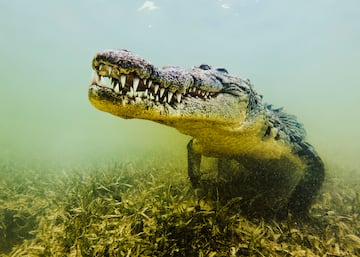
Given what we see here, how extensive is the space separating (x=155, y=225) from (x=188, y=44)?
153 feet

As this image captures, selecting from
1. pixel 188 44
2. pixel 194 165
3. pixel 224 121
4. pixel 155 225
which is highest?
pixel 188 44

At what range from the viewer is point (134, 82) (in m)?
2.17

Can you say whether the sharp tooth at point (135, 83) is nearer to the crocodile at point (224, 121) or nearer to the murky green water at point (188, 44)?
the crocodile at point (224, 121)

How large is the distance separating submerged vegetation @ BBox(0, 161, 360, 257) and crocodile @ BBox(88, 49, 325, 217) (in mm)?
428

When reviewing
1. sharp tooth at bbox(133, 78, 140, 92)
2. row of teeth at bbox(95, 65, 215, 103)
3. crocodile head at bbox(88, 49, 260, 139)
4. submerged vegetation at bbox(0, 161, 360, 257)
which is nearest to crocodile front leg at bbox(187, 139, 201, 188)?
submerged vegetation at bbox(0, 161, 360, 257)

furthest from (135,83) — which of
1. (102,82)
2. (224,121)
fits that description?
(224,121)

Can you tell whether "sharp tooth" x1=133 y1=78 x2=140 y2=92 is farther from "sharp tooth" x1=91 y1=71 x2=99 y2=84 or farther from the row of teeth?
"sharp tooth" x1=91 y1=71 x2=99 y2=84

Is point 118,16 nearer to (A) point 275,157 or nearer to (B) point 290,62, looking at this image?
(B) point 290,62

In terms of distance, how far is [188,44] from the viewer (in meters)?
47.2

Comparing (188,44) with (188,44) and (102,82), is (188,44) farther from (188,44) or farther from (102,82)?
(102,82)

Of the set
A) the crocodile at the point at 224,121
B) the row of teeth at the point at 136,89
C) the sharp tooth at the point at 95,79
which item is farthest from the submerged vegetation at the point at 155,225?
the sharp tooth at the point at 95,79

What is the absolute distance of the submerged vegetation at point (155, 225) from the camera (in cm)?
276

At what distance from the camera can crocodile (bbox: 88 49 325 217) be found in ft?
7.07

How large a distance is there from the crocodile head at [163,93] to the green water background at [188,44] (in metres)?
5.81
